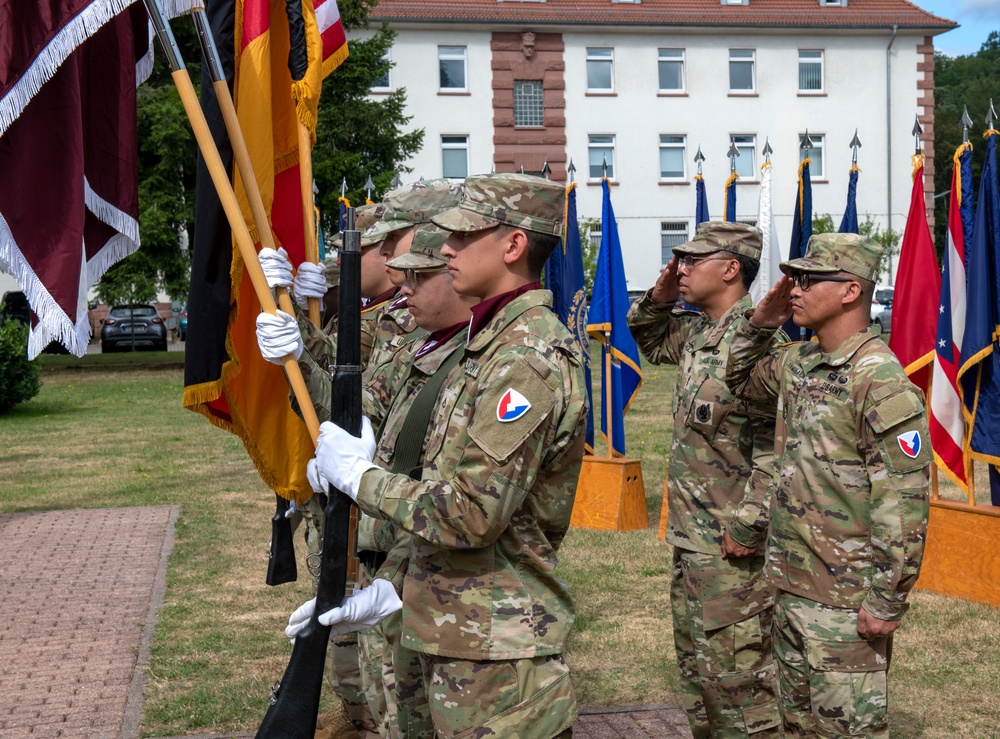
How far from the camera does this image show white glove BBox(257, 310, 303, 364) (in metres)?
3.70

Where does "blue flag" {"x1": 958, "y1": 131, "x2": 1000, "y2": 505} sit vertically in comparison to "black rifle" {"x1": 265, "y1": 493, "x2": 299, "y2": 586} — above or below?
above

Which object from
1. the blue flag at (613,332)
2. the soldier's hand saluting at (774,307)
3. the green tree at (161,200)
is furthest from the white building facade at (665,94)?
the soldier's hand saluting at (774,307)

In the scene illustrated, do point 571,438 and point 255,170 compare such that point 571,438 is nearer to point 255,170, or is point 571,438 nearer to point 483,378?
point 483,378

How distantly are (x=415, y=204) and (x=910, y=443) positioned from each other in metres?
2.34

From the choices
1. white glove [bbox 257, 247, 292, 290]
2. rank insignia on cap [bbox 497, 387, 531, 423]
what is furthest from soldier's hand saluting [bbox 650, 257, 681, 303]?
rank insignia on cap [bbox 497, 387, 531, 423]

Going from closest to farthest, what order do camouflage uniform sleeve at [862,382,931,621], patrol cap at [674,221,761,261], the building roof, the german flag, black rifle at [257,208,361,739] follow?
black rifle at [257,208,361,739] < camouflage uniform sleeve at [862,382,931,621] < the german flag < patrol cap at [674,221,761,261] < the building roof

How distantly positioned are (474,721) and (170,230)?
1048 inches

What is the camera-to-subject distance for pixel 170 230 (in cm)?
2827

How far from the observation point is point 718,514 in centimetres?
523

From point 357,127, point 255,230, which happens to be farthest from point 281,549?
point 357,127

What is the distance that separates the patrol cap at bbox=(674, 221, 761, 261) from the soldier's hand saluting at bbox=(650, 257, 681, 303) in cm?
34

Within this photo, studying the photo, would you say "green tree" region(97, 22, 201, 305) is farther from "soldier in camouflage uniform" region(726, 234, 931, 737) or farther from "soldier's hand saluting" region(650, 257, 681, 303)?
"soldier in camouflage uniform" region(726, 234, 931, 737)

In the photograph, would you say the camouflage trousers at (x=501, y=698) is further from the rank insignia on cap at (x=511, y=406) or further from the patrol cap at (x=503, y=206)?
the patrol cap at (x=503, y=206)

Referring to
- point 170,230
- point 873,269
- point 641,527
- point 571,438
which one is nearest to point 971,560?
point 641,527
